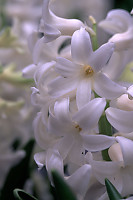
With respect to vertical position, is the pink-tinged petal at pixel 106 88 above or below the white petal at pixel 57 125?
above

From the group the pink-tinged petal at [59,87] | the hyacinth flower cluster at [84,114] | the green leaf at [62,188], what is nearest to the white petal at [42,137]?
the hyacinth flower cluster at [84,114]

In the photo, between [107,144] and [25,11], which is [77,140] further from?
[25,11]

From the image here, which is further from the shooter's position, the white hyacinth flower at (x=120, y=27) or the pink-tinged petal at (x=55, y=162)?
the white hyacinth flower at (x=120, y=27)

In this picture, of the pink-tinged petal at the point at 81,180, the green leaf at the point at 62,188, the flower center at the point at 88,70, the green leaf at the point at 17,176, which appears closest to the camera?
the green leaf at the point at 62,188

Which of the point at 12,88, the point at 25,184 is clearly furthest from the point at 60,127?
the point at 12,88

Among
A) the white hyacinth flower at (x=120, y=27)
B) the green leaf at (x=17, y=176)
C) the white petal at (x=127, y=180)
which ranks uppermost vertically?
the white hyacinth flower at (x=120, y=27)

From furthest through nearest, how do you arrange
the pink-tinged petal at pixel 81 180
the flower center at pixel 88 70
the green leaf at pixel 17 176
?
the green leaf at pixel 17 176
the flower center at pixel 88 70
the pink-tinged petal at pixel 81 180

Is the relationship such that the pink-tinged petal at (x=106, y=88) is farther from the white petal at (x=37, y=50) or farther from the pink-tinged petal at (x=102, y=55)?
the white petal at (x=37, y=50)

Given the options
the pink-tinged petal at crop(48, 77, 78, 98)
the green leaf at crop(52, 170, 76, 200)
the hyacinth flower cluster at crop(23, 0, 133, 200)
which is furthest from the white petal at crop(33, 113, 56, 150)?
the green leaf at crop(52, 170, 76, 200)
